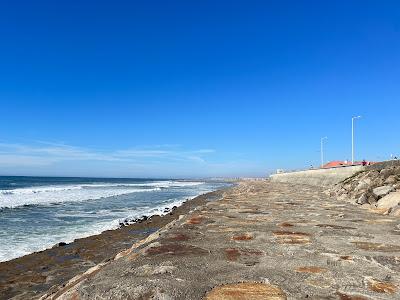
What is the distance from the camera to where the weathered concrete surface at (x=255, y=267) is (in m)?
2.62

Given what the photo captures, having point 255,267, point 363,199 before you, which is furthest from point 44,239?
point 255,267

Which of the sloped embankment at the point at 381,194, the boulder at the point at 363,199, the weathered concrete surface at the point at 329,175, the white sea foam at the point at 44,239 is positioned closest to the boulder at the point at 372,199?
the sloped embankment at the point at 381,194

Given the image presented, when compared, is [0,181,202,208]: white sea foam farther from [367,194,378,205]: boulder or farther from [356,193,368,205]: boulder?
[367,194,378,205]: boulder

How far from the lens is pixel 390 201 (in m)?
8.24

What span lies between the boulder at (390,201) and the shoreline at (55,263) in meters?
6.08

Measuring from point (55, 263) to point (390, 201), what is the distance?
7656mm

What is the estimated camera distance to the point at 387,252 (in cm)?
389

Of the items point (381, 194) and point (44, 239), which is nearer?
point (381, 194)

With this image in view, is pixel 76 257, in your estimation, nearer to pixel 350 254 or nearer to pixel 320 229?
pixel 320 229

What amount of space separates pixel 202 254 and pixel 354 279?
1.48 m

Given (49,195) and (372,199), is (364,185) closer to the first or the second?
(372,199)

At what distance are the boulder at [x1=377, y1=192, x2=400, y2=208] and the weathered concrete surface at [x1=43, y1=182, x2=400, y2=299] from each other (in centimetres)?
270

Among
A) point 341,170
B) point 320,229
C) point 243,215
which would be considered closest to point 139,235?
point 243,215

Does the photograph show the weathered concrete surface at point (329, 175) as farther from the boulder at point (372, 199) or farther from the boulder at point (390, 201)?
the boulder at point (390, 201)
